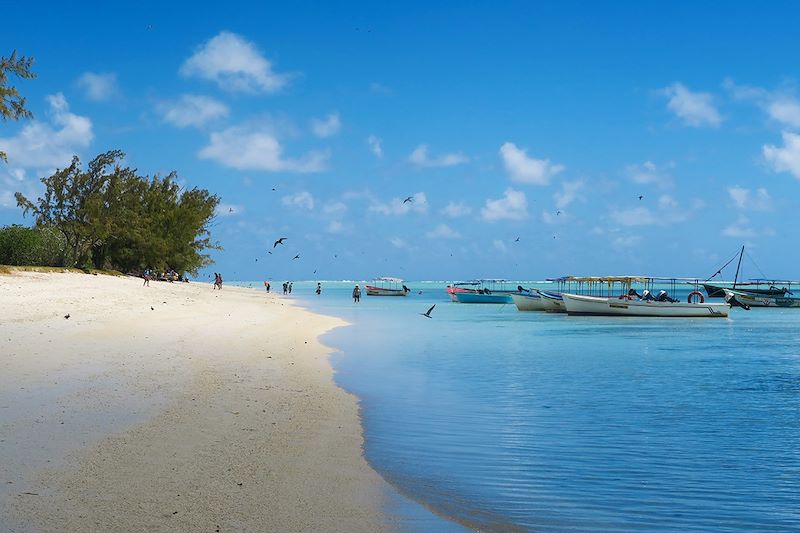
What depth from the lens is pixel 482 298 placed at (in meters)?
81.5

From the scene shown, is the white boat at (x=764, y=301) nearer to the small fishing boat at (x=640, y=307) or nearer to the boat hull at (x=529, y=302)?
the small fishing boat at (x=640, y=307)

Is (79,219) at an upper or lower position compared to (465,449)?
upper

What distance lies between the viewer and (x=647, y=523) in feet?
23.0

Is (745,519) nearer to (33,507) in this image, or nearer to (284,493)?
(284,493)

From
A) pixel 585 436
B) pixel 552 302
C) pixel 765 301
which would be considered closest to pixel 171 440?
pixel 585 436

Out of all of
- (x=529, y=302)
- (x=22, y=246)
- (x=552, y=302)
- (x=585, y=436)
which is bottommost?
(x=585, y=436)

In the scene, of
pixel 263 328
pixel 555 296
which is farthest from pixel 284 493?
pixel 555 296

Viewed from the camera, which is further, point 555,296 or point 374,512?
point 555,296

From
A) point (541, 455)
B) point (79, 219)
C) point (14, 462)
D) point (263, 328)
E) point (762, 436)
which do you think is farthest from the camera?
point (79, 219)

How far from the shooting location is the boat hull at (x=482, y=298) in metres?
80.3

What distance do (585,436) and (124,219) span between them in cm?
6110

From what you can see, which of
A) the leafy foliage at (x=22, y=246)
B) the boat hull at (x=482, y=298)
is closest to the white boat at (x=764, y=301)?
the boat hull at (x=482, y=298)

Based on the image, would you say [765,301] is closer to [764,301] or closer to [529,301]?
[764,301]

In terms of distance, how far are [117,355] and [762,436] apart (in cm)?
1284
